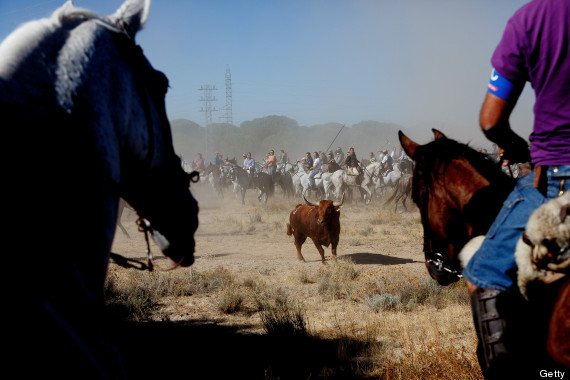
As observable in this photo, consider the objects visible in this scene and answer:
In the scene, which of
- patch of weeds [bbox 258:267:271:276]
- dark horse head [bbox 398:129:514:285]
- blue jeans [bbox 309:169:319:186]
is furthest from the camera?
blue jeans [bbox 309:169:319:186]

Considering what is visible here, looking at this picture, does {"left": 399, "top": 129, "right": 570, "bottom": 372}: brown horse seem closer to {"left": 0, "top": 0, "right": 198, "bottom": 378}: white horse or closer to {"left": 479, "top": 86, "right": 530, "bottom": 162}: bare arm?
{"left": 479, "top": 86, "right": 530, "bottom": 162}: bare arm

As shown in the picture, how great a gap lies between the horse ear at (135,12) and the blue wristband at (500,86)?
1.47 meters

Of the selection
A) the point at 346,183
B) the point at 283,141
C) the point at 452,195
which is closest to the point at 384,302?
the point at 452,195

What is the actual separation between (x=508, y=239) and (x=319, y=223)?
25.7ft

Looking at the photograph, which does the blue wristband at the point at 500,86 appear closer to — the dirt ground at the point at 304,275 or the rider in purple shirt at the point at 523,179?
the rider in purple shirt at the point at 523,179

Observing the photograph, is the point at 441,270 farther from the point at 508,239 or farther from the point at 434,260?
the point at 508,239

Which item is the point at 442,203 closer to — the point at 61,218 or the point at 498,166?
the point at 498,166

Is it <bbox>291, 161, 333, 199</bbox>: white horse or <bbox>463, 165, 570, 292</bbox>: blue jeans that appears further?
<bbox>291, 161, 333, 199</bbox>: white horse

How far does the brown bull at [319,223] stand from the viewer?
9664 mm

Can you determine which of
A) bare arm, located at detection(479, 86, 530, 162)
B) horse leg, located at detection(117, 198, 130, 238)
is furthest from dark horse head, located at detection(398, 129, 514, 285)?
horse leg, located at detection(117, 198, 130, 238)

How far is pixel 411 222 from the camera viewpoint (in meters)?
17.3

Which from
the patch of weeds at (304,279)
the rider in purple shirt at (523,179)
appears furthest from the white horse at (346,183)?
the rider in purple shirt at (523,179)

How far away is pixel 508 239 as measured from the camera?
6.27ft

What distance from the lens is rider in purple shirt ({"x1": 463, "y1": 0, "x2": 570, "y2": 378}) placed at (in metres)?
1.72
